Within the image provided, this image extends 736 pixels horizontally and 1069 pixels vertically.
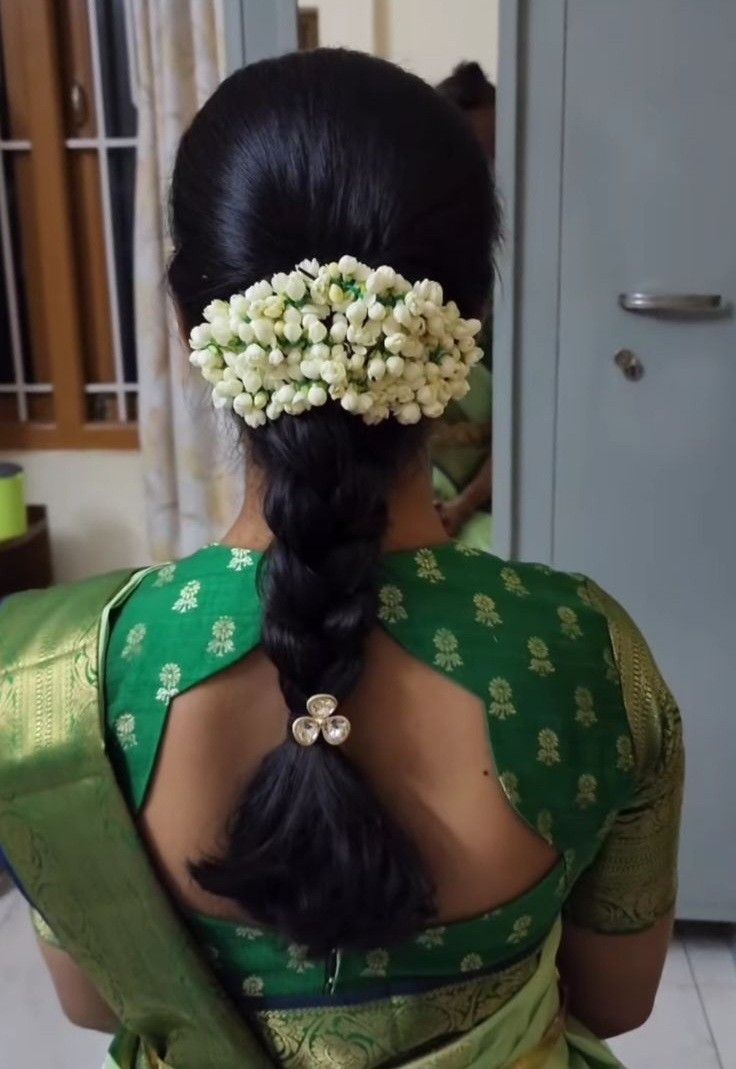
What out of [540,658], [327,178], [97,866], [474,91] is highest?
[474,91]

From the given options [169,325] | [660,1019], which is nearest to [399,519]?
[660,1019]

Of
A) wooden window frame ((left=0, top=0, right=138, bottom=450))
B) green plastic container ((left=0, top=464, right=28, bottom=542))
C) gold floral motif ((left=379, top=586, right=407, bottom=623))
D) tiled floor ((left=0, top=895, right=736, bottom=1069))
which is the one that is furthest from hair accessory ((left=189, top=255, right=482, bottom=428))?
wooden window frame ((left=0, top=0, right=138, bottom=450))

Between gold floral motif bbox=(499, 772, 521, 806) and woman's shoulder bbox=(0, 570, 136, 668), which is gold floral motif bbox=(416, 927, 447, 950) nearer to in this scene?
gold floral motif bbox=(499, 772, 521, 806)

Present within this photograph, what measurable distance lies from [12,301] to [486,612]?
2.14m

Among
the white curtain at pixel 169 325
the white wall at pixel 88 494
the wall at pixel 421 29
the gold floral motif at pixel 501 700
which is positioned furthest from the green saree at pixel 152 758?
the white wall at pixel 88 494

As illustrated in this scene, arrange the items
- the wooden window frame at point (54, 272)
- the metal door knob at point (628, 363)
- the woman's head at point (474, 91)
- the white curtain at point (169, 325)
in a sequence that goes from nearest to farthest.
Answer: the woman's head at point (474, 91)
the metal door knob at point (628, 363)
the white curtain at point (169, 325)
the wooden window frame at point (54, 272)

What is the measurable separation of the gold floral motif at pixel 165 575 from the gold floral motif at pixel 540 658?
8.6 inches

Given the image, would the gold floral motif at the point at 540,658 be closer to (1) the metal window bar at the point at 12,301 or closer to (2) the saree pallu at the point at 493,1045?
(2) the saree pallu at the point at 493,1045

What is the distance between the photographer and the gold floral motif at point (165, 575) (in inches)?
27.0

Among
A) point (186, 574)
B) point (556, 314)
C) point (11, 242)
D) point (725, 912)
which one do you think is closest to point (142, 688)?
point (186, 574)

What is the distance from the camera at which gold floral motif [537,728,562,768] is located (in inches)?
26.6

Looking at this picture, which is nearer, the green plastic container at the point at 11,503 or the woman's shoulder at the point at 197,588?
the woman's shoulder at the point at 197,588

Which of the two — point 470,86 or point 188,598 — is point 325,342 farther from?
point 470,86

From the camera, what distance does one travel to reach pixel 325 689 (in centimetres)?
62
